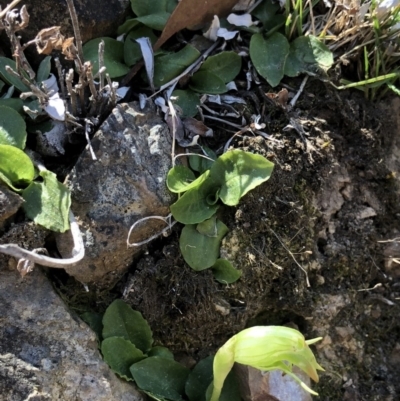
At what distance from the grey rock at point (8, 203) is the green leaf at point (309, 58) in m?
1.03

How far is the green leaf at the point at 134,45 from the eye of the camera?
1893mm

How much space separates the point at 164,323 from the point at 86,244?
1.19 ft

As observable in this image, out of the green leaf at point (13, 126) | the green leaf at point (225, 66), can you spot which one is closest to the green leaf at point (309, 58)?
the green leaf at point (225, 66)

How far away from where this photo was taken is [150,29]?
6.36ft

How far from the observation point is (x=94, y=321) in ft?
5.59

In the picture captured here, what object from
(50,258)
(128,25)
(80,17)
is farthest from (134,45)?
(50,258)

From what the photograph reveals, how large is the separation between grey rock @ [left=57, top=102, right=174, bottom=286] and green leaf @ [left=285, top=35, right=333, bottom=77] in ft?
1.96

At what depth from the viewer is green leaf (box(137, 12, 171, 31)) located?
6.15ft

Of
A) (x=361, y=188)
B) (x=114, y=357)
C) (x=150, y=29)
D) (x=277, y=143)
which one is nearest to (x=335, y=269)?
(x=361, y=188)

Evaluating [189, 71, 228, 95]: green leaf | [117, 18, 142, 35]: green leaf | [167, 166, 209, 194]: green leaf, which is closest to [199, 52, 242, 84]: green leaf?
[189, 71, 228, 95]: green leaf

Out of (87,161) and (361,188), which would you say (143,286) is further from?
(361,188)

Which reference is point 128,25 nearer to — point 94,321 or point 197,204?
point 197,204

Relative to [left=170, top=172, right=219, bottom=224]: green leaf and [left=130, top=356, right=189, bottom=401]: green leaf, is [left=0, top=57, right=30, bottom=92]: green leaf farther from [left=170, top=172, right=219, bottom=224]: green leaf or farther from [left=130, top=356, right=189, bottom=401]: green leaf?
[left=130, top=356, right=189, bottom=401]: green leaf

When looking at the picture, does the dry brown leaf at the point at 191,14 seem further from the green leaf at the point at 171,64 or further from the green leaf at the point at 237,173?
the green leaf at the point at 237,173
